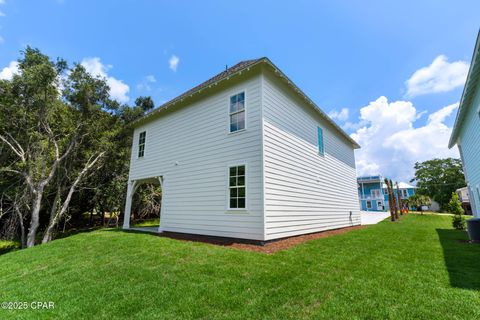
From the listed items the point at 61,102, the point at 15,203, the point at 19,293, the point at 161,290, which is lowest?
the point at 19,293

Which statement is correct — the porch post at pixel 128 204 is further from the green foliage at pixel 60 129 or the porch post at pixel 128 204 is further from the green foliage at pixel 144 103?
the green foliage at pixel 144 103

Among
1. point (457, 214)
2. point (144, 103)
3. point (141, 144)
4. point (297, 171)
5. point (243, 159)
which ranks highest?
point (144, 103)

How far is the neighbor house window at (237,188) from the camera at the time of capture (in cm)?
710

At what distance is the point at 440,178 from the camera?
3644 cm

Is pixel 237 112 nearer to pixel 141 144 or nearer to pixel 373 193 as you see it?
pixel 141 144

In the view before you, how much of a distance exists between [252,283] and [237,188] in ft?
12.3

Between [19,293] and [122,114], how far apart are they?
1331cm

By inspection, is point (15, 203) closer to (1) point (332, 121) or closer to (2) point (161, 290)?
(2) point (161, 290)

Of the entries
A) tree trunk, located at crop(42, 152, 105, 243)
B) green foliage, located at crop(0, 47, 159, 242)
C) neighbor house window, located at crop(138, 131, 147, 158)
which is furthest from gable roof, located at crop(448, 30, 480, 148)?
tree trunk, located at crop(42, 152, 105, 243)

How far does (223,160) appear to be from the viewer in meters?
7.79

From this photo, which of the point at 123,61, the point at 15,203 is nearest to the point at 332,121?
the point at 123,61

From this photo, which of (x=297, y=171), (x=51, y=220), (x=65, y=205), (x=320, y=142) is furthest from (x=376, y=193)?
(x=51, y=220)

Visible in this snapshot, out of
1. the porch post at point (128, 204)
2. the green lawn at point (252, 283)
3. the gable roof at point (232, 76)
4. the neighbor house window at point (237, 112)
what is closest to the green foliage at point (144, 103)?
the gable roof at point (232, 76)

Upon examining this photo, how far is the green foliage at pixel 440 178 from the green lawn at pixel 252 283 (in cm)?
3852
